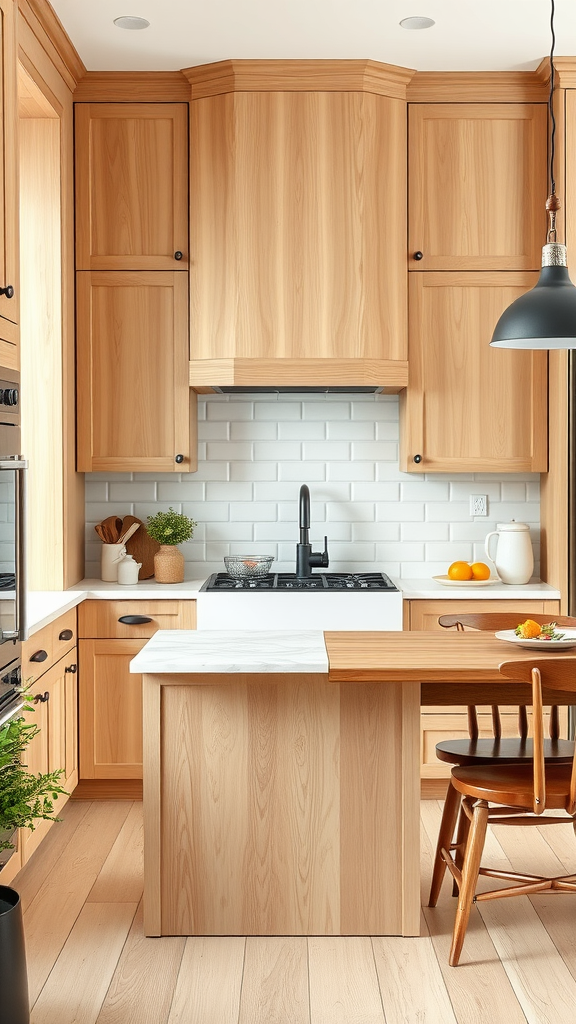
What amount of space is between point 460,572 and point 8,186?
2.34 metres

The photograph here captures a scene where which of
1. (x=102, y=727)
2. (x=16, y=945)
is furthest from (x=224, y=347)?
(x=16, y=945)

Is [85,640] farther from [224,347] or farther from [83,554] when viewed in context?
[224,347]

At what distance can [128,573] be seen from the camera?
413cm

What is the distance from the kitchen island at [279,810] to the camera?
108 inches

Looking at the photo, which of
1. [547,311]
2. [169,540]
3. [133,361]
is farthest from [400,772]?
[133,361]

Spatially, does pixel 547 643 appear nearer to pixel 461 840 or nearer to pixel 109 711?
pixel 461 840

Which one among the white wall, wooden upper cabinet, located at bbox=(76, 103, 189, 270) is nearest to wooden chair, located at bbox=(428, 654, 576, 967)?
the white wall

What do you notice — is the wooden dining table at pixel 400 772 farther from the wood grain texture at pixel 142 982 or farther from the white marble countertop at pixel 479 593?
the white marble countertop at pixel 479 593

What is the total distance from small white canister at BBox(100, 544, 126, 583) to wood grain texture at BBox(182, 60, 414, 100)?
192cm

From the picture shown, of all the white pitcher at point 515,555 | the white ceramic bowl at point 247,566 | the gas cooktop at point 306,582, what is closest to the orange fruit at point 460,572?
the white pitcher at point 515,555

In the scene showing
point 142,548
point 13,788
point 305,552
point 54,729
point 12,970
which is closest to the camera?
point 12,970

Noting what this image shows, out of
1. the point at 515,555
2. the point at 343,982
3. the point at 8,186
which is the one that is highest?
the point at 8,186

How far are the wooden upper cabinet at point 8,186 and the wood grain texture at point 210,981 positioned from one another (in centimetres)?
173

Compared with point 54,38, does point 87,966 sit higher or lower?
lower
